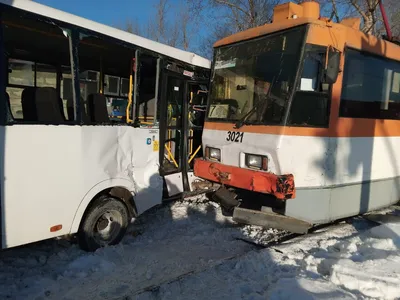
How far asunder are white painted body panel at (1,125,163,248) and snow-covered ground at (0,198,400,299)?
19.0 inches

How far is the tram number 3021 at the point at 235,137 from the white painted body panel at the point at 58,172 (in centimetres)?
140

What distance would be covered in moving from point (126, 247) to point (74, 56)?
8.22ft

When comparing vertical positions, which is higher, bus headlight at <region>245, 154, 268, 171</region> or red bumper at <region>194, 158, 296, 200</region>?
bus headlight at <region>245, 154, 268, 171</region>

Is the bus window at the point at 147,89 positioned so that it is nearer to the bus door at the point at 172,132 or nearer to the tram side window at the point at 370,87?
the bus door at the point at 172,132

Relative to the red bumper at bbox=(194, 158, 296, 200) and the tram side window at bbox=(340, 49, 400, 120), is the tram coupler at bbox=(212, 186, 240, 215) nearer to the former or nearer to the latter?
the red bumper at bbox=(194, 158, 296, 200)

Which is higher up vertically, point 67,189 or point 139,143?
point 139,143

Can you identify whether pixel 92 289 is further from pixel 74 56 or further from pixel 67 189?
pixel 74 56

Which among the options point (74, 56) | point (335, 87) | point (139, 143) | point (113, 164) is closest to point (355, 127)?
point (335, 87)

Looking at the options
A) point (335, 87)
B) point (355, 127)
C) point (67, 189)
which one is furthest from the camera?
point (355, 127)

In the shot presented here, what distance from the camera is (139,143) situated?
5.18 m

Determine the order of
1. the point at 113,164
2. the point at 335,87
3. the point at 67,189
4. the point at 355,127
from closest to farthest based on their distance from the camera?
the point at 67,189, the point at 113,164, the point at 335,87, the point at 355,127

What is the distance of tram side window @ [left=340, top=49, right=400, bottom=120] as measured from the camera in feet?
17.4

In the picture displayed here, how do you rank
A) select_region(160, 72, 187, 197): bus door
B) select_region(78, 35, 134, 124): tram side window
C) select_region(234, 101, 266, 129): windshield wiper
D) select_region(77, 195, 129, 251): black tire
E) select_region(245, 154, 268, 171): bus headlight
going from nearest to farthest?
1. select_region(77, 195, 129, 251): black tire
2. select_region(78, 35, 134, 124): tram side window
3. select_region(245, 154, 268, 171): bus headlight
4. select_region(234, 101, 266, 129): windshield wiper
5. select_region(160, 72, 187, 197): bus door

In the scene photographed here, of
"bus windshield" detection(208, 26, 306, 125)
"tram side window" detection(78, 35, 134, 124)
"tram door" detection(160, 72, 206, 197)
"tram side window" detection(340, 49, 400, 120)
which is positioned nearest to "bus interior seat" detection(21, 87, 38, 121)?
"tram side window" detection(78, 35, 134, 124)
